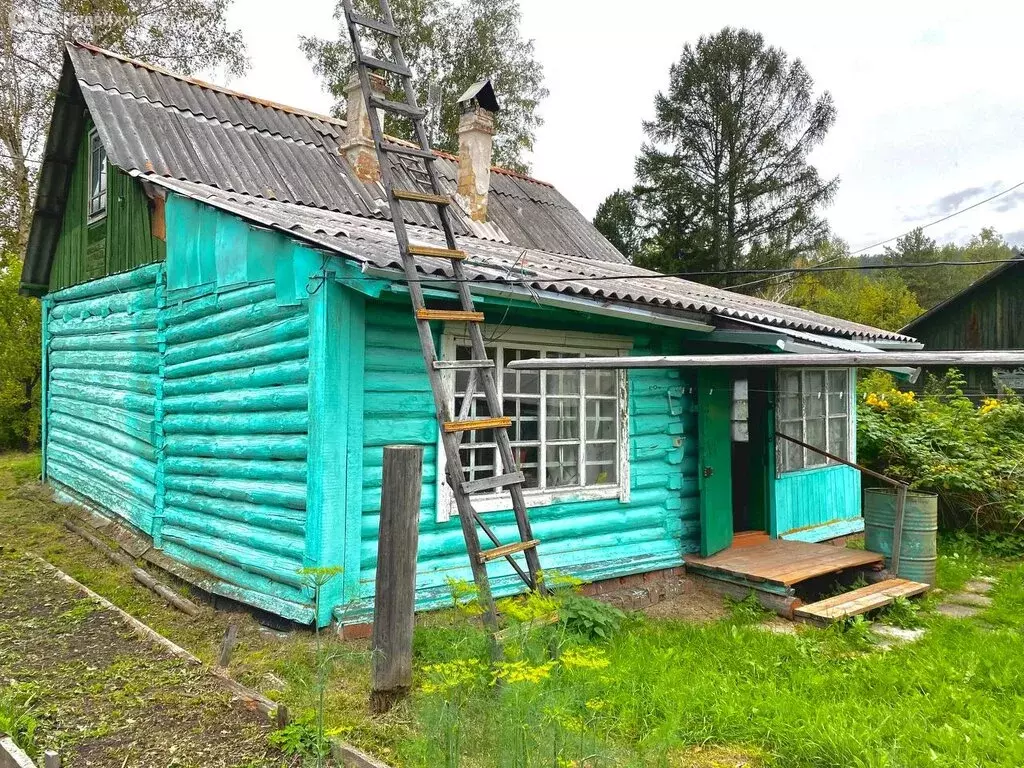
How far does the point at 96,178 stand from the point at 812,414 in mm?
9799

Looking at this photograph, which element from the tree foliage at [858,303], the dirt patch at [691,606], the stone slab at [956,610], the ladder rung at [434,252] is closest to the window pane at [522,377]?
the ladder rung at [434,252]

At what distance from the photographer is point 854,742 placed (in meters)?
3.59

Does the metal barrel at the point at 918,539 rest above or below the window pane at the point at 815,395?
below

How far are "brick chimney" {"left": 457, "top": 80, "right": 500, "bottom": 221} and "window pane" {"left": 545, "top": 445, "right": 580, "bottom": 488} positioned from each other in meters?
4.63

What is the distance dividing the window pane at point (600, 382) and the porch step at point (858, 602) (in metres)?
2.53

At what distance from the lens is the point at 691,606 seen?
6.75 m

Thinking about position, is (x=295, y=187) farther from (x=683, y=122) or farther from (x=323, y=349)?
(x=683, y=122)

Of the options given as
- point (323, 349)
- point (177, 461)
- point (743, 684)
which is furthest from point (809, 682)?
point (177, 461)

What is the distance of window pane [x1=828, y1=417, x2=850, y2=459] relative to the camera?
31.5ft

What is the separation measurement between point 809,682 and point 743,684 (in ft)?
1.39

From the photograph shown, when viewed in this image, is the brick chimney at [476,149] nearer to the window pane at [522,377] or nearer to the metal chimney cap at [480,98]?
the metal chimney cap at [480,98]

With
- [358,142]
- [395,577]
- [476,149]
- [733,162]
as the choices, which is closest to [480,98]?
[476,149]

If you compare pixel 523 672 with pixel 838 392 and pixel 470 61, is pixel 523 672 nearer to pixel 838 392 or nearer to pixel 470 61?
pixel 838 392

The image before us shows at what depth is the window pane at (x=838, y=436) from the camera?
9.61m
